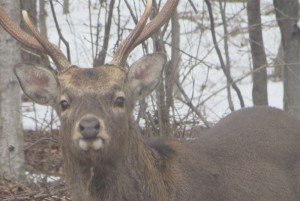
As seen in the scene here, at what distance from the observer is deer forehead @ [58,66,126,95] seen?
24.4 feet

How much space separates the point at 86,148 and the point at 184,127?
4635 mm

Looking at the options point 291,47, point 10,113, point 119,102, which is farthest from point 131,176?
point 291,47

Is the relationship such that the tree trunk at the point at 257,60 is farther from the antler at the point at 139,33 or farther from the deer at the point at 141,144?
the antler at the point at 139,33

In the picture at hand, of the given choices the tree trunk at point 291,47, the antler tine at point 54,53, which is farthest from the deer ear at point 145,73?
the tree trunk at point 291,47

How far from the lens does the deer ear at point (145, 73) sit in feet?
26.2

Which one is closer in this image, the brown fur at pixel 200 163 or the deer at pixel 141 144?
the deer at pixel 141 144

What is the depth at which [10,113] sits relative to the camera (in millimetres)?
10984

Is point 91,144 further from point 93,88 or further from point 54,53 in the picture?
point 54,53

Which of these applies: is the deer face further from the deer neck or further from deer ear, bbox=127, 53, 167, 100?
the deer neck

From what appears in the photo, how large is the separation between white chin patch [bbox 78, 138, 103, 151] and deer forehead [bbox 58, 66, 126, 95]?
1.38 feet

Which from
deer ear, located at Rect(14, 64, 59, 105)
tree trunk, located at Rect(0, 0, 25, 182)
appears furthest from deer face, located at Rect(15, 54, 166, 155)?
tree trunk, located at Rect(0, 0, 25, 182)

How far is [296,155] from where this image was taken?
28.3 feet

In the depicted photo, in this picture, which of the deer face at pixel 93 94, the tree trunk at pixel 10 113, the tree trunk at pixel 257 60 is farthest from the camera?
the tree trunk at pixel 257 60

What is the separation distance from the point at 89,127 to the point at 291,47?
234 inches
